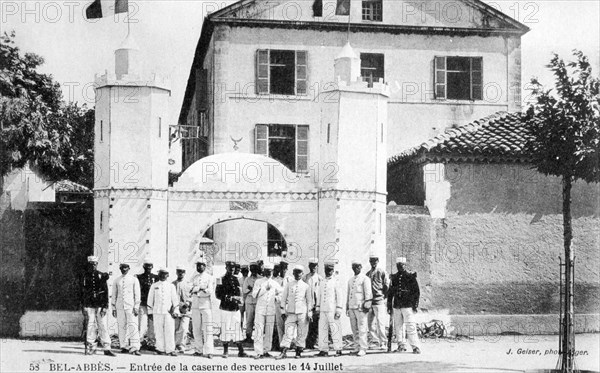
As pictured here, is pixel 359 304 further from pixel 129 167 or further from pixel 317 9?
pixel 317 9

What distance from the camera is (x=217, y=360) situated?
49.5 feet

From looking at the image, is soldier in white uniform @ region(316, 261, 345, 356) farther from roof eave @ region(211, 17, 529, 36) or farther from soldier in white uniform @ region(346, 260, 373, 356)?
roof eave @ region(211, 17, 529, 36)

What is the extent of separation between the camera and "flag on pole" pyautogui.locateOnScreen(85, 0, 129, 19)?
1708 centimetres

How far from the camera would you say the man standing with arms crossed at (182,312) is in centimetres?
1589

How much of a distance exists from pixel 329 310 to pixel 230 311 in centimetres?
184

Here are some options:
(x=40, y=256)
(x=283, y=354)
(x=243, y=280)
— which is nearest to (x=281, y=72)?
(x=243, y=280)

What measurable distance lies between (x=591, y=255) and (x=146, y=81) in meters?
10.7

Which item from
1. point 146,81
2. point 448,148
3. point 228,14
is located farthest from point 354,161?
point 228,14

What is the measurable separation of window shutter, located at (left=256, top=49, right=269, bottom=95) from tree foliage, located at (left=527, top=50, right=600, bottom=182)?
8.76 metres

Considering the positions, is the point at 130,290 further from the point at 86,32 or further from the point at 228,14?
the point at 228,14

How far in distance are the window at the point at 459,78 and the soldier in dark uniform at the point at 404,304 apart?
9.96 m

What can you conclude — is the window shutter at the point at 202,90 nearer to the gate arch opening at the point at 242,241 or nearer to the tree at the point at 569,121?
the gate arch opening at the point at 242,241

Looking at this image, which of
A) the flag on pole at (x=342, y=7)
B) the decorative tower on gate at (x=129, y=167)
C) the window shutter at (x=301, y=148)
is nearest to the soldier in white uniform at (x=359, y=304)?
the decorative tower on gate at (x=129, y=167)

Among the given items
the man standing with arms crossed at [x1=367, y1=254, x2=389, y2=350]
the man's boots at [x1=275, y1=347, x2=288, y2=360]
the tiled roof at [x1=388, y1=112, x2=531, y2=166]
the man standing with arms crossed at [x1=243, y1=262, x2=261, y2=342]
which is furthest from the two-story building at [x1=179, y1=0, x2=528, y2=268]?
the man's boots at [x1=275, y1=347, x2=288, y2=360]
